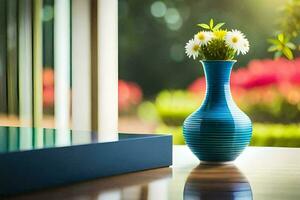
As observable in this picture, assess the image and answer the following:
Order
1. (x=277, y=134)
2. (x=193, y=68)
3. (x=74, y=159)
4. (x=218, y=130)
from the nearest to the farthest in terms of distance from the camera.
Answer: (x=74, y=159), (x=218, y=130), (x=277, y=134), (x=193, y=68)

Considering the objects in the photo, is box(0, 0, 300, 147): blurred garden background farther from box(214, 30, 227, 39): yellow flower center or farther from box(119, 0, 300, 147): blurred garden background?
box(214, 30, 227, 39): yellow flower center

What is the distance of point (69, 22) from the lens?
396cm

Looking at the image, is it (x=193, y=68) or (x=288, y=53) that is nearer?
(x=288, y=53)

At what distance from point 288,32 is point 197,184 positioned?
12.0 feet

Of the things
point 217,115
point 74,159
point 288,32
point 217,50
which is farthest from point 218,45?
point 288,32

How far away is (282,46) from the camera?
4840 mm

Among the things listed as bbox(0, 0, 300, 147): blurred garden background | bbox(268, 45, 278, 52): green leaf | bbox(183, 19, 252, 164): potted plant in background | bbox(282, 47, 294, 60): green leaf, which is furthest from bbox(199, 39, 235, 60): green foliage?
bbox(268, 45, 278, 52): green leaf

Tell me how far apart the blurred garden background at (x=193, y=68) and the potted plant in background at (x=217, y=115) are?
2864 mm

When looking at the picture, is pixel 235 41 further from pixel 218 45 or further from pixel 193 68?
pixel 193 68

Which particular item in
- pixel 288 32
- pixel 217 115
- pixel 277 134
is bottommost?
pixel 277 134

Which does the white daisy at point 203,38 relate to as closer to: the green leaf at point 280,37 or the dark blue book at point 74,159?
the dark blue book at point 74,159

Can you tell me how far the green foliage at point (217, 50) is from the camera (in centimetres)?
194

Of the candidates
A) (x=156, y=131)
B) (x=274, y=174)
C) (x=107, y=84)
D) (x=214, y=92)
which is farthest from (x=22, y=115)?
(x=274, y=174)

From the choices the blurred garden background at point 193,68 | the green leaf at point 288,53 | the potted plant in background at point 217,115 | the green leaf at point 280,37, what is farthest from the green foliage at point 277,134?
the potted plant in background at point 217,115
